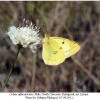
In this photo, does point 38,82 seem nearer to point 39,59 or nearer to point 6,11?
point 39,59

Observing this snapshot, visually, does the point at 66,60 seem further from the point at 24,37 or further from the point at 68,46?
the point at 24,37

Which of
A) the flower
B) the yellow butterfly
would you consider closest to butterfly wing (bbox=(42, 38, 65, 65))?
the yellow butterfly

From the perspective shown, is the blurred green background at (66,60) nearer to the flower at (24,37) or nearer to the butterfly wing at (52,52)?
the butterfly wing at (52,52)

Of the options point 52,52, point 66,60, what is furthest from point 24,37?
point 66,60

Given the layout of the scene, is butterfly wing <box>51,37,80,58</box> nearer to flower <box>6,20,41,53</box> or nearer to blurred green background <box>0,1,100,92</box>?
flower <box>6,20,41,53</box>

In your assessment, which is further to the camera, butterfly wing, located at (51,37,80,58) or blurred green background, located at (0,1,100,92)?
blurred green background, located at (0,1,100,92)

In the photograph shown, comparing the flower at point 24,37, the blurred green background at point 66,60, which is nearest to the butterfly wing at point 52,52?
the flower at point 24,37
